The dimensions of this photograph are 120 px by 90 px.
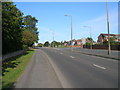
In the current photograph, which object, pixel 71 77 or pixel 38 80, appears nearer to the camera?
pixel 38 80

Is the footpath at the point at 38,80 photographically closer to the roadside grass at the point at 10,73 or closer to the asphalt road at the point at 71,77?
the asphalt road at the point at 71,77

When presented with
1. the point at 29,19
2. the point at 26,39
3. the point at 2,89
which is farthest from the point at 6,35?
the point at 29,19

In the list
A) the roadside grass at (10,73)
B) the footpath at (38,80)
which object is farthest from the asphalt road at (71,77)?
the roadside grass at (10,73)

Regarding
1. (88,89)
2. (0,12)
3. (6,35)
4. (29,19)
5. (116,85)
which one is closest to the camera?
(88,89)

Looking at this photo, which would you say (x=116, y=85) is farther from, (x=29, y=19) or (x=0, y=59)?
(x=29, y=19)

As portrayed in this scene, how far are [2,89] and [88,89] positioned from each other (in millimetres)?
3514

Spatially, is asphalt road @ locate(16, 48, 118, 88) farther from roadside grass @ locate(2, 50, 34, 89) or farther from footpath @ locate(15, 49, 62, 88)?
roadside grass @ locate(2, 50, 34, 89)

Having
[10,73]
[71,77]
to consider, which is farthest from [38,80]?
[10,73]

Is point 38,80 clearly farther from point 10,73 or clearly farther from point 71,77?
point 10,73

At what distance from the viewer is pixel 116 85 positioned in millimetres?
6691

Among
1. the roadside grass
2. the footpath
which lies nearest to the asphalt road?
the footpath

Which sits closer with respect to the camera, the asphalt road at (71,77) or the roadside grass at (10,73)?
the asphalt road at (71,77)

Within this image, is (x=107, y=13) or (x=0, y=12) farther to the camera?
(x=107, y=13)

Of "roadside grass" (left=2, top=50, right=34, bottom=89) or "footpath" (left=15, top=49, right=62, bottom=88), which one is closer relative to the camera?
"footpath" (left=15, top=49, right=62, bottom=88)
